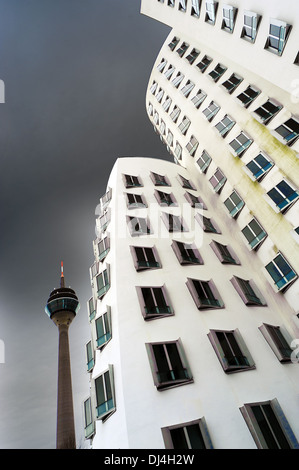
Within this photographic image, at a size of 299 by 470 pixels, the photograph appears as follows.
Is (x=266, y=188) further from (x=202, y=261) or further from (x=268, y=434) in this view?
(x=268, y=434)

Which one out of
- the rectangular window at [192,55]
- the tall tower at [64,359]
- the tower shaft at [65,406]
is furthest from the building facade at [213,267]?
the tall tower at [64,359]

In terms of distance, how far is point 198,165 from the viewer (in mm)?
29453

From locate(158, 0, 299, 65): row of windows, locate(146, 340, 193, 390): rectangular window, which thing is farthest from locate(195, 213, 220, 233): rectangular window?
locate(158, 0, 299, 65): row of windows

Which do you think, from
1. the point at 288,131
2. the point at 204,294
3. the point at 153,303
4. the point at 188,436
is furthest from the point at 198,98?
the point at 188,436

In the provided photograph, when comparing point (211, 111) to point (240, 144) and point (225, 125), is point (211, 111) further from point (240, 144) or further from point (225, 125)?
point (240, 144)

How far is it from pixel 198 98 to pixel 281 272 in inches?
798

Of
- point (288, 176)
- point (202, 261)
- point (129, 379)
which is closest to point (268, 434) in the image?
point (129, 379)

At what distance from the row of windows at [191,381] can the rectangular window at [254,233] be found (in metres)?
6.04

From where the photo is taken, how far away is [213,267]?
69.9 ft

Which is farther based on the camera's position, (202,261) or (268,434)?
(202,261)

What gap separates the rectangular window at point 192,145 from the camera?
30.1m

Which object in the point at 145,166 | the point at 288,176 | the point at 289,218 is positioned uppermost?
the point at 145,166
